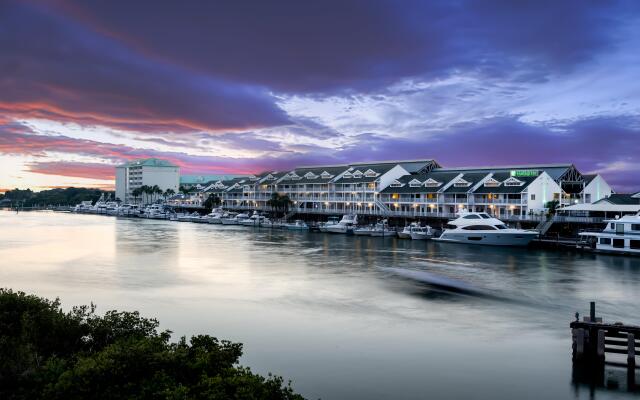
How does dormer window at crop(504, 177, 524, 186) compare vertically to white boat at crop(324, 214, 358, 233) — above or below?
above

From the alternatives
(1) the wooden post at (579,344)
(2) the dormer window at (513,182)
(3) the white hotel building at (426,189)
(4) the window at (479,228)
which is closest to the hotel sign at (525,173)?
(3) the white hotel building at (426,189)

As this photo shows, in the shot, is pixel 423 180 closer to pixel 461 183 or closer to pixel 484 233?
pixel 461 183

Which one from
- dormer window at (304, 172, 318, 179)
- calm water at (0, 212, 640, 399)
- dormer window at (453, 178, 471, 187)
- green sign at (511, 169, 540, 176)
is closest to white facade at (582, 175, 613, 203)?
green sign at (511, 169, 540, 176)

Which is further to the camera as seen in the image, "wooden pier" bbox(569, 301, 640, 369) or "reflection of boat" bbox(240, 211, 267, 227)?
"reflection of boat" bbox(240, 211, 267, 227)

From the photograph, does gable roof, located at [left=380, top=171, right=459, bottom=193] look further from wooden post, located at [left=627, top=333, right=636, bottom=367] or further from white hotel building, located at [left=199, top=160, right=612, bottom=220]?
wooden post, located at [left=627, top=333, right=636, bottom=367]

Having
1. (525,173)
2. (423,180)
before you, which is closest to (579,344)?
(525,173)

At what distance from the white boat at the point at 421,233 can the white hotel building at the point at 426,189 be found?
5.98 m

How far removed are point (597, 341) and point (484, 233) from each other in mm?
47359

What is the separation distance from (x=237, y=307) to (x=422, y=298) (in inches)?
512

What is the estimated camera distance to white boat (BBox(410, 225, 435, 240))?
75562 millimetres

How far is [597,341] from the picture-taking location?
20.3m

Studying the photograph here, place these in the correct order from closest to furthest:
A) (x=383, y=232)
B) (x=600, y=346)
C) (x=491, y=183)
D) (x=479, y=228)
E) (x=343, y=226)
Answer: (x=600, y=346), (x=479, y=228), (x=491, y=183), (x=383, y=232), (x=343, y=226)

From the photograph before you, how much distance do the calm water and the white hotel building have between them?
1614cm

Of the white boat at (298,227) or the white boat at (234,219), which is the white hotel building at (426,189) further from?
the white boat at (298,227)
